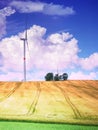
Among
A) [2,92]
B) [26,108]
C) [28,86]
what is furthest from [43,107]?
[28,86]

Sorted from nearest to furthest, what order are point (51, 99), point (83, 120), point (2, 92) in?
point (83, 120)
point (51, 99)
point (2, 92)

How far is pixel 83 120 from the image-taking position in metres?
15.5

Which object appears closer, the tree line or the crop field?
the crop field

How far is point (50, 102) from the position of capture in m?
20.1

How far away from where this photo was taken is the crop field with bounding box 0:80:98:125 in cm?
1597

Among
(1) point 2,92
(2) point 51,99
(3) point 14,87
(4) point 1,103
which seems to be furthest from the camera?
(3) point 14,87

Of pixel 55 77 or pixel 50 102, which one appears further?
pixel 55 77

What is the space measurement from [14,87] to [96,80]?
7.93m

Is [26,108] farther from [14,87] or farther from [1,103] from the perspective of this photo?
[14,87]

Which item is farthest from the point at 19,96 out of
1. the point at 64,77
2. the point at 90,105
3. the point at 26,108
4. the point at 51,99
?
the point at 64,77

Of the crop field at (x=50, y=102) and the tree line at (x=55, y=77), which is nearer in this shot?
the crop field at (x=50, y=102)

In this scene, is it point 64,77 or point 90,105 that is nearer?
point 90,105

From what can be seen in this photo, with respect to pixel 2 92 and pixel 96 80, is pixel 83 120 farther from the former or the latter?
pixel 96 80

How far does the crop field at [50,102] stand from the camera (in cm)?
1597
